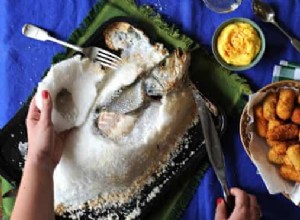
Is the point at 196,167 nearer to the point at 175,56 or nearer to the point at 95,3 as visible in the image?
the point at 175,56

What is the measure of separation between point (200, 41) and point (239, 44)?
73 millimetres

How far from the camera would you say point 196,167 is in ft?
3.31

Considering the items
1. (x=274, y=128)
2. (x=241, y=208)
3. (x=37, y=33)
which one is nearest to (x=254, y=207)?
(x=241, y=208)

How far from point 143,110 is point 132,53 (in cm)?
10

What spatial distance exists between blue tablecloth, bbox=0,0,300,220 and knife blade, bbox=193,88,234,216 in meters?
0.04

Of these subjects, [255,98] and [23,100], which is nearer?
[255,98]

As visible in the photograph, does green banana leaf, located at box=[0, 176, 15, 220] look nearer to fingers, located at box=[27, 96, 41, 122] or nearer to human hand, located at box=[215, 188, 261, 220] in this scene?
fingers, located at box=[27, 96, 41, 122]

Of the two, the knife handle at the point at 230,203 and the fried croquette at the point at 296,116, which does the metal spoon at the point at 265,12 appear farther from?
the knife handle at the point at 230,203

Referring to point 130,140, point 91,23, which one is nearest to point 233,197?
point 130,140

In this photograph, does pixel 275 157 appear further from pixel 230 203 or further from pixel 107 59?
pixel 107 59

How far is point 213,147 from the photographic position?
3.22 feet

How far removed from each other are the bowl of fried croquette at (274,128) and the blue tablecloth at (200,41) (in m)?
0.05

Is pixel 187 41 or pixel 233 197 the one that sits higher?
pixel 187 41

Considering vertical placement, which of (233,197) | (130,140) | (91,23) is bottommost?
(233,197)
